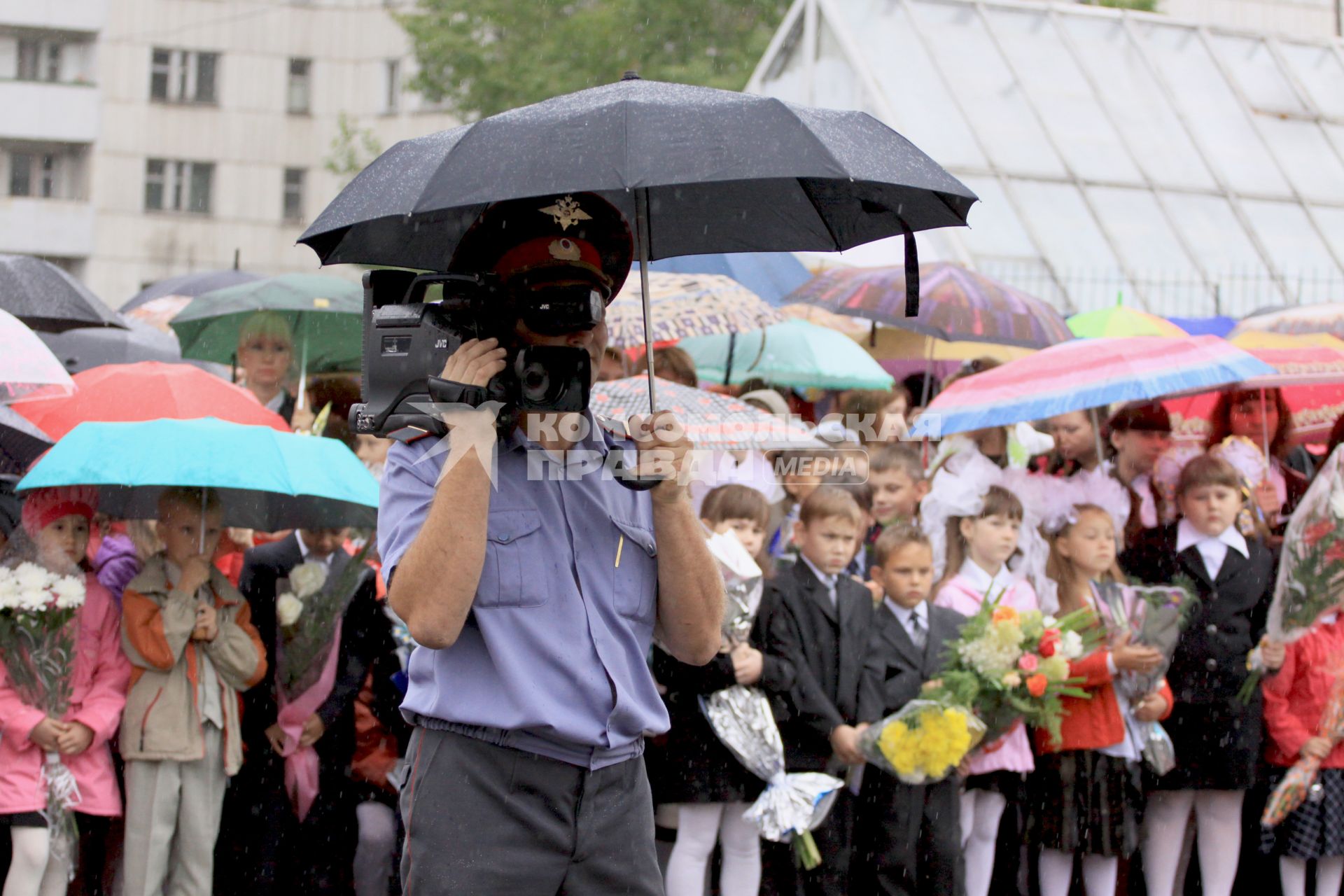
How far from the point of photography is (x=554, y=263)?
311 cm

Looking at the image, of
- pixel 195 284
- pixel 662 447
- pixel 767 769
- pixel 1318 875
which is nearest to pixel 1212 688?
pixel 1318 875

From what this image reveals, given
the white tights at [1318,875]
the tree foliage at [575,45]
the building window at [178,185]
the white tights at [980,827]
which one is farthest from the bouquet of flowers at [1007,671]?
the building window at [178,185]

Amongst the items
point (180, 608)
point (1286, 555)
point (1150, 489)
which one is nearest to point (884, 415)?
point (1150, 489)

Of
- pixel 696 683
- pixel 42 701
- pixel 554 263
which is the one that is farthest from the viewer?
pixel 696 683

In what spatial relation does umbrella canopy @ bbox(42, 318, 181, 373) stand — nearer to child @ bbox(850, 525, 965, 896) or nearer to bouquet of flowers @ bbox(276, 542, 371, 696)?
bouquet of flowers @ bbox(276, 542, 371, 696)

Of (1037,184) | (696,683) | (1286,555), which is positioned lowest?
(696,683)

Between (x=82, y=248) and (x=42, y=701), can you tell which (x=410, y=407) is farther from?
(x=82, y=248)

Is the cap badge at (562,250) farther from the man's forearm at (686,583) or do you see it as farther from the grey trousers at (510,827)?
the grey trousers at (510,827)

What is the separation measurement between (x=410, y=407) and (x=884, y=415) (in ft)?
17.5

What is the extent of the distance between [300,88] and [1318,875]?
36252 mm

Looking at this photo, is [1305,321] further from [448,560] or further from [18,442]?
[448,560]

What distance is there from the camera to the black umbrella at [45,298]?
248 inches

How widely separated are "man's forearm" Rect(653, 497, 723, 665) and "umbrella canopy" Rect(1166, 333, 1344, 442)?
4151mm

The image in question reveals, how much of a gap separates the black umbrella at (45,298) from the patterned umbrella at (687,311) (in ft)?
7.27
